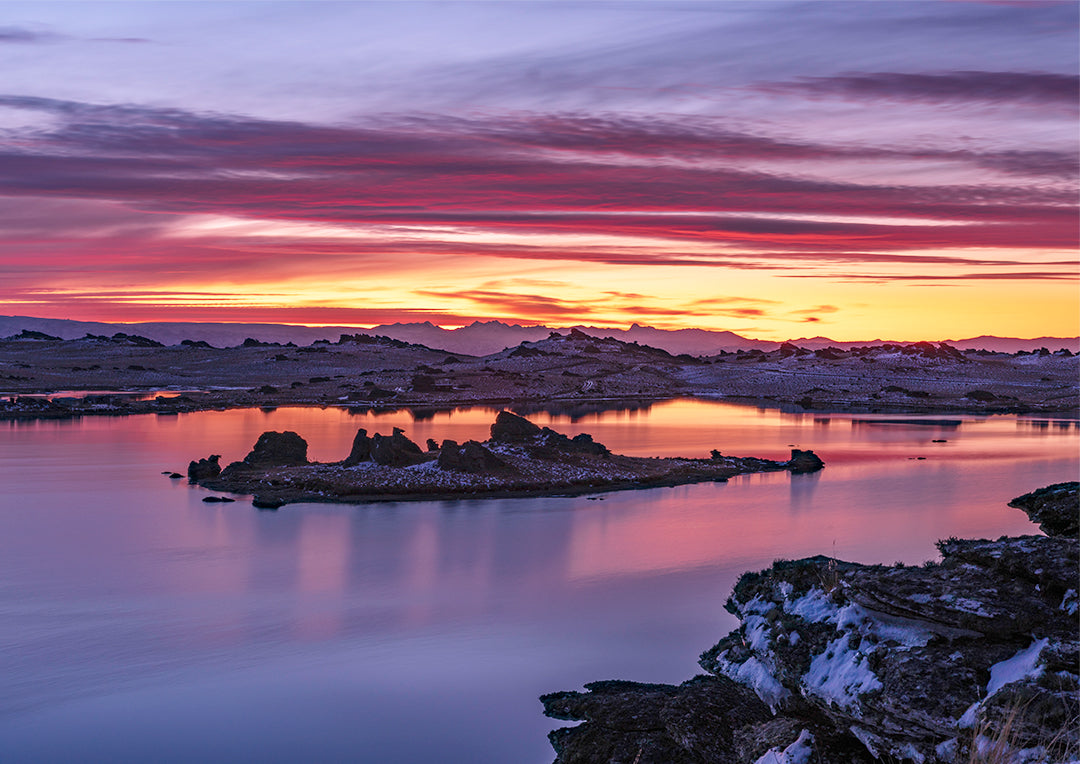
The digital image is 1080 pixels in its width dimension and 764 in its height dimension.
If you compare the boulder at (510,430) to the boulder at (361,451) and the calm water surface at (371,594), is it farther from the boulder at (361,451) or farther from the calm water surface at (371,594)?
the calm water surface at (371,594)

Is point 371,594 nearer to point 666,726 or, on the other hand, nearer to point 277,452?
point 666,726

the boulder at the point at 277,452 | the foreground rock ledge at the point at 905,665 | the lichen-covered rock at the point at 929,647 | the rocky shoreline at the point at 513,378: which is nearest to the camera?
the foreground rock ledge at the point at 905,665

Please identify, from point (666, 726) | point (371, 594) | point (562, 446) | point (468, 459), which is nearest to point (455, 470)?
point (468, 459)

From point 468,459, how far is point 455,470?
0.88 m

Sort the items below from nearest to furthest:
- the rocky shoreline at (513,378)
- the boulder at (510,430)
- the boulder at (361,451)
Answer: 1. the boulder at (361,451)
2. the boulder at (510,430)
3. the rocky shoreline at (513,378)

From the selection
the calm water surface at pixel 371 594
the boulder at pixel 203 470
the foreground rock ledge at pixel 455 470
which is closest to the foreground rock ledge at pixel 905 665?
the calm water surface at pixel 371 594

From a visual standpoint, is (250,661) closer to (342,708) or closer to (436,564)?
(342,708)

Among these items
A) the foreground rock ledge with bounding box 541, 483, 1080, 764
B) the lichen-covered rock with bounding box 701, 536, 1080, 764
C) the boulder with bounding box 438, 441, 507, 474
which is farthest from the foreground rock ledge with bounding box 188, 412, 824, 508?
the lichen-covered rock with bounding box 701, 536, 1080, 764

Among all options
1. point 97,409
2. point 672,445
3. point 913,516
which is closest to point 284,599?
point 913,516

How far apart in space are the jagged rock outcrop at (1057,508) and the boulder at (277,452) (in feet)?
113

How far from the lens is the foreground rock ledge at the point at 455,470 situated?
37844 mm

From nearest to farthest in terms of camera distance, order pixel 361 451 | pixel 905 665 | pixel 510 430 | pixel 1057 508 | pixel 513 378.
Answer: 1. pixel 905 665
2. pixel 1057 508
3. pixel 361 451
4. pixel 510 430
5. pixel 513 378

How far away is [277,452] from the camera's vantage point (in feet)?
141

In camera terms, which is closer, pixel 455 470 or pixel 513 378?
pixel 455 470
